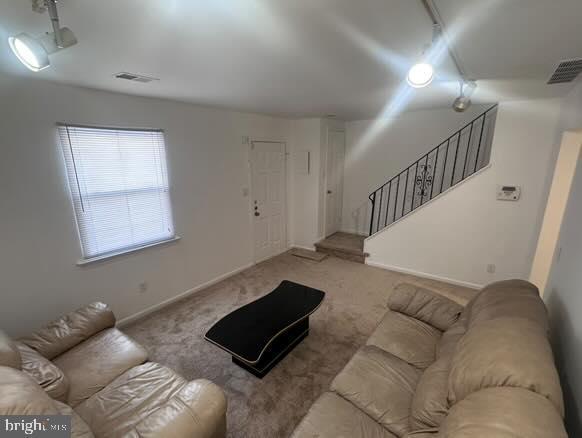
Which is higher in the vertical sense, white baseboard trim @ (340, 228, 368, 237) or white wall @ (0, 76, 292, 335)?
white wall @ (0, 76, 292, 335)

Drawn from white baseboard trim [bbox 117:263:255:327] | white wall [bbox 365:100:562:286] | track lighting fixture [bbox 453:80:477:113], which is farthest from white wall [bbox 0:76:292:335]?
white wall [bbox 365:100:562:286]

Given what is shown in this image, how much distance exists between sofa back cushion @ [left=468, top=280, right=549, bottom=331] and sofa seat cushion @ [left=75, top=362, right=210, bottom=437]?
5.97ft

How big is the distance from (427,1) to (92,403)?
8.72 feet

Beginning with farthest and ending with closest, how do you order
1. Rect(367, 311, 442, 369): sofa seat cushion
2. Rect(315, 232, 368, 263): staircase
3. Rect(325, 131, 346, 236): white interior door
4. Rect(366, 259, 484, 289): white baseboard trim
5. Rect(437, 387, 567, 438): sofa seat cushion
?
Rect(325, 131, 346, 236): white interior door, Rect(315, 232, 368, 263): staircase, Rect(366, 259, 484, 289): white baseboard trim, Rect(367, 311, 442, 369): sofa seat cushion, Rect(437, 387, 567, 438): sofa seat cushion

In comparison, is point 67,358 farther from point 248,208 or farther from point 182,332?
point 248,208

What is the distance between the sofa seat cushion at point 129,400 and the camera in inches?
54.6

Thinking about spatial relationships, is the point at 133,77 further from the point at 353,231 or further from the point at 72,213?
the point at 353,231

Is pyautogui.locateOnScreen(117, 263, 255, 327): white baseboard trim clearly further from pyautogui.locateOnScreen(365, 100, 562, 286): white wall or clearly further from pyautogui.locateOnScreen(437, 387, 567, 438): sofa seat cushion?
pyautogui.locateOnScreen(437, 387, 567, 438): sofa seat cushion

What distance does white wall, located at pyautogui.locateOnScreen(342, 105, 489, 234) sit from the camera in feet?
14.1

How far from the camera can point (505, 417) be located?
0.81 meters

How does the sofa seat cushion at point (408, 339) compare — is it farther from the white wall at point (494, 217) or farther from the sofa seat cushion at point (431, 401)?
the white wall at point (494, 217)

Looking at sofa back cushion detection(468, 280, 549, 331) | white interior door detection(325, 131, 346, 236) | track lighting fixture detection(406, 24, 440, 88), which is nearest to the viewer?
sofa back cushion detection(468, 280, 549, 331)

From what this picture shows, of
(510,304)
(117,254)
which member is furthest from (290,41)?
(117,254)

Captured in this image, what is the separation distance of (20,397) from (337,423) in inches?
52.5
